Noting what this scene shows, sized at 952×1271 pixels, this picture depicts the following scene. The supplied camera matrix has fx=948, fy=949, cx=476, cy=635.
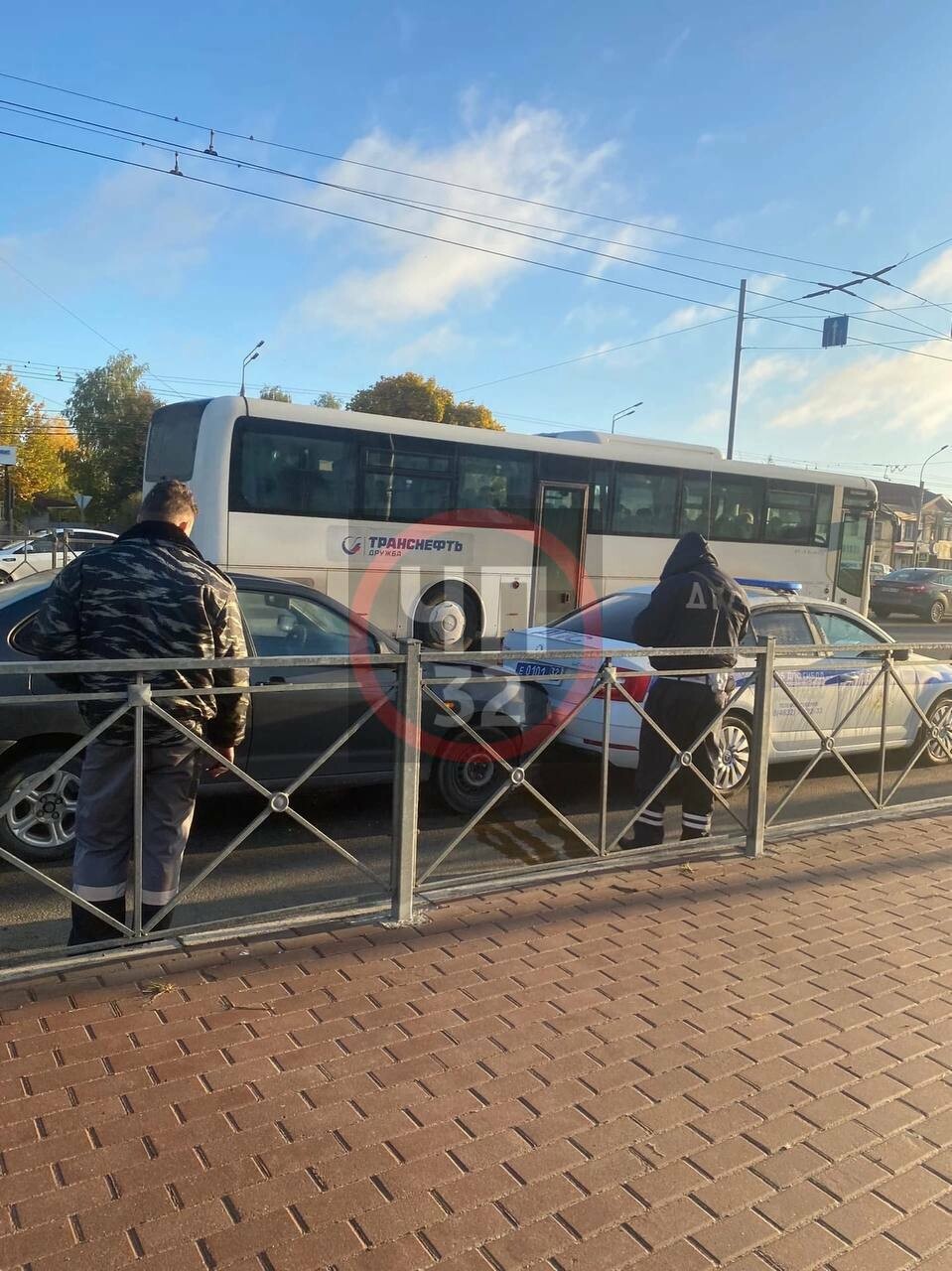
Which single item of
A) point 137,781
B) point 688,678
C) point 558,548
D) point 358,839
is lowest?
point 358,839

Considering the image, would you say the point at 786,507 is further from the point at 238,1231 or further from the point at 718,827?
the point at 238,1231

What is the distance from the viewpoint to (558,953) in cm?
384

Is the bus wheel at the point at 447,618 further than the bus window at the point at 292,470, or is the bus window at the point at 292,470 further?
the bus wheel at the point at 447,618

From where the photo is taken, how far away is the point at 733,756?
675 cm

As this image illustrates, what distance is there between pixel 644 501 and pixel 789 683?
798cm

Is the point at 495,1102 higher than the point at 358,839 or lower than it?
higher

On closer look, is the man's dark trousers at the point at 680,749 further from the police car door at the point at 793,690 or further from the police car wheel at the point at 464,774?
the police car door at the point at 793,690

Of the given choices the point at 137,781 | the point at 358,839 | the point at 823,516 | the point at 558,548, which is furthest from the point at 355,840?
the point at 823,516

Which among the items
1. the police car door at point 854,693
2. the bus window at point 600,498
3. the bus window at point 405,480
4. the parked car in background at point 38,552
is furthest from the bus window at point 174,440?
the police car door at point 854,693

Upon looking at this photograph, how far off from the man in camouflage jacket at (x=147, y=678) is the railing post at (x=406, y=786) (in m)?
0.65

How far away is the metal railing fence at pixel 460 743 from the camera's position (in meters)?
3.52

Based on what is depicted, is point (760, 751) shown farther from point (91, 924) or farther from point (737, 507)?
point (737, 507)

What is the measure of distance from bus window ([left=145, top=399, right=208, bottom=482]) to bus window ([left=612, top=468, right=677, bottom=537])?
6262mm

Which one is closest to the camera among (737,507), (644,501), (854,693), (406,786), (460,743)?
(406,786)
